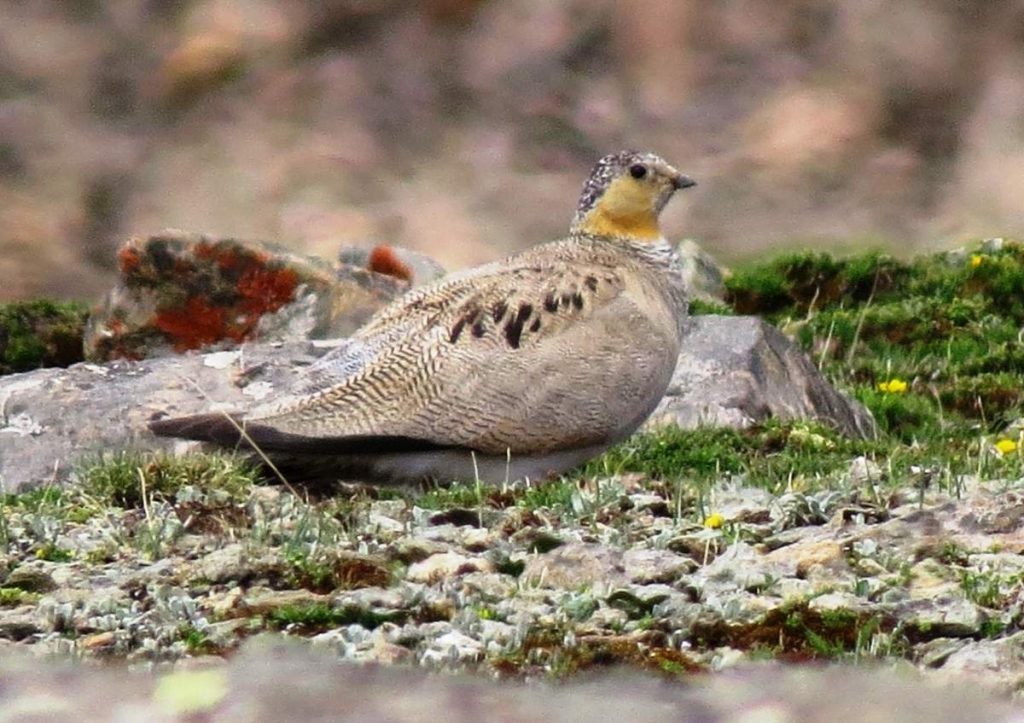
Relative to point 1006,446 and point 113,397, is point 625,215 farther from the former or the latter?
point 113,397

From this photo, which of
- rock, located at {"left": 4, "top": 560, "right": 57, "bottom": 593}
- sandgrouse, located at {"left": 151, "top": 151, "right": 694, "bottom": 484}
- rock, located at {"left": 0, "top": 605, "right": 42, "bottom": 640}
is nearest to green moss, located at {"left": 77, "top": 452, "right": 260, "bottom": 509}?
sandgrouse, located at {"left": 151, "top": 151, "right": 694, "bottom": 484}

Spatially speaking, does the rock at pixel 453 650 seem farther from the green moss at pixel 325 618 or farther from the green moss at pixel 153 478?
the green moss at pixel 153 478

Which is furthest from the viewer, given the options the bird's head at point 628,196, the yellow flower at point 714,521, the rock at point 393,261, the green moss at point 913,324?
the rock at point 393,261

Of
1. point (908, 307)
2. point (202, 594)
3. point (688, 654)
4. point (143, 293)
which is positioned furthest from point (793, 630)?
point (908, 307)

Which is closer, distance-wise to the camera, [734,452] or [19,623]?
[19,623]

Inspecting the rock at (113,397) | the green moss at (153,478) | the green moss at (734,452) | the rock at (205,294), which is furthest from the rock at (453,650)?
the rock at (205,294)

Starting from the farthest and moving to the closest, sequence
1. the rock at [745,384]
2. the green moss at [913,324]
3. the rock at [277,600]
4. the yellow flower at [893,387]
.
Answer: the yellow flower at [893,387], the green moss at [913,324], the rock at [745,384], the rock at [277,600]

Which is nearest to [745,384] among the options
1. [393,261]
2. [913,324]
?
[913,324]

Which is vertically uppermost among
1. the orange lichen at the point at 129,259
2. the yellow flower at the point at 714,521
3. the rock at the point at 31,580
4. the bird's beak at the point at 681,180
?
the bird's beak at the point at 681,180
